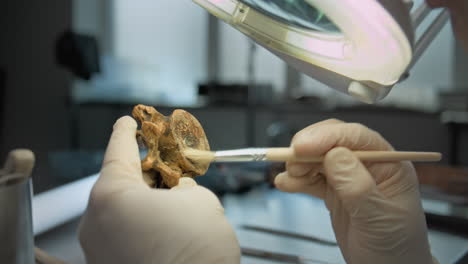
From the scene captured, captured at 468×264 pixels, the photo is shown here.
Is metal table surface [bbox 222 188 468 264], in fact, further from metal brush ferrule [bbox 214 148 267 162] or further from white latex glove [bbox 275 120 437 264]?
metal brush ferrule [bbox 214 148 267 162]

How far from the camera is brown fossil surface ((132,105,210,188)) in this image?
2.22 ft

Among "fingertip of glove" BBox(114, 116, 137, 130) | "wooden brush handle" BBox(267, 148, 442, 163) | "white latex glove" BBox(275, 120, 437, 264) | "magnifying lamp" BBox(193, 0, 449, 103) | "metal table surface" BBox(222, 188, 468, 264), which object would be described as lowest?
"metal table surface" BBox(222, 188, 468, 264)

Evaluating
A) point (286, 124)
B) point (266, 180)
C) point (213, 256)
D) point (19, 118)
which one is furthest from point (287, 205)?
point (19, 118)

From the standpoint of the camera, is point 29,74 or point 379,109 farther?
point 379,109

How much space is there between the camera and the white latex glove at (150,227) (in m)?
0.52

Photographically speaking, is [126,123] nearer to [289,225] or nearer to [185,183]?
[185,183]

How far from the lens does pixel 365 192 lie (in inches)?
24.7

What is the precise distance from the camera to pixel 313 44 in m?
0.72

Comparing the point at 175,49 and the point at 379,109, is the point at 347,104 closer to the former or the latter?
the point at 379,109

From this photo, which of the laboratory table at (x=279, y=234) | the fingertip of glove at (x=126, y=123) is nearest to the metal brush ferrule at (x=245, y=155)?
the fingertip of glove at (x=126, y=123)

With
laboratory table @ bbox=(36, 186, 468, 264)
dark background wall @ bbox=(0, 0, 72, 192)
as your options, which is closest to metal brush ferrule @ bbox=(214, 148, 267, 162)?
laboratory table @ bbox=(36, 186, 468, 264)

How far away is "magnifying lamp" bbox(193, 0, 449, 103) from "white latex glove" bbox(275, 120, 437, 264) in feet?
0.28

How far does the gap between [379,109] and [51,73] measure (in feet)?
4.78

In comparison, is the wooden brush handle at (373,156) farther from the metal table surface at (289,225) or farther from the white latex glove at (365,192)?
the metal table surface at (289,225)
